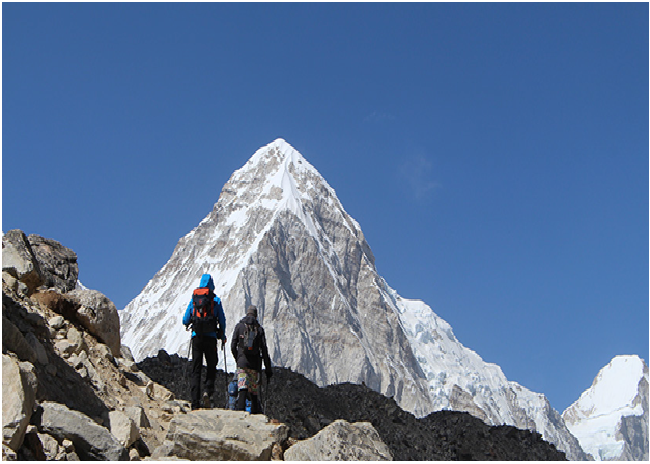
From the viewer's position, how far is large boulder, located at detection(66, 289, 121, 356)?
45.0 feet

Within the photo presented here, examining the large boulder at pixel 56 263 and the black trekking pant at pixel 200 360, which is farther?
the large boulder at pixel 56 263

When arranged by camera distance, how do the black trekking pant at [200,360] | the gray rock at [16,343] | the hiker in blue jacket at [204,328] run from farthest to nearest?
the black trekking pant at [200,360]
the hiker in blue jacket at [204,328]
the gray rock at [16,343]

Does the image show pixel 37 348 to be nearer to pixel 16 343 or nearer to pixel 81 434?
pixel 16 343

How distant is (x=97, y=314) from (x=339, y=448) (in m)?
5.86

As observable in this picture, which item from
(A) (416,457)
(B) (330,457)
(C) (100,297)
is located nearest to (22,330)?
(C) (100,297)

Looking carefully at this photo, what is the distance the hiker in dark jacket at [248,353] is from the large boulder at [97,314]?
308 centimetres

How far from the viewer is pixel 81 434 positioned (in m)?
8.71

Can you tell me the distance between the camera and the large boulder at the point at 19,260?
13023 mm

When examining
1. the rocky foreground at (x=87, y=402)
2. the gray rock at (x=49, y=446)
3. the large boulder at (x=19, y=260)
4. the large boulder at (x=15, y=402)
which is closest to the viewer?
the large boulder at (x=15, y=402)

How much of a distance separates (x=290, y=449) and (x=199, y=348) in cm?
327

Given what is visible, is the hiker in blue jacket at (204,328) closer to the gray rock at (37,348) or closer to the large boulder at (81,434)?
the gray rock at (37,348)

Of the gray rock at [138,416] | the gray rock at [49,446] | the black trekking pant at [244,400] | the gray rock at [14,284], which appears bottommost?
the gray rock at [49,446]

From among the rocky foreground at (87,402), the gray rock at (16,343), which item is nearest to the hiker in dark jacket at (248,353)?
the rocky foreground at (87,402)

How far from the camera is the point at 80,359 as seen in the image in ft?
39.3
